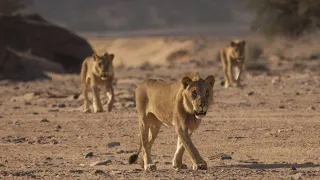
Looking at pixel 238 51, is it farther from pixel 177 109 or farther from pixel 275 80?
pixel 177 109

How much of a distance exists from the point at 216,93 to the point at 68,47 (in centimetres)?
1224

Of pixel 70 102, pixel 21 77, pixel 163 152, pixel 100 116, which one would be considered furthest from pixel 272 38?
pixel 163 152

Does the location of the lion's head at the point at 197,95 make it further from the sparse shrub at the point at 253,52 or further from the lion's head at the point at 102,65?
the sparse shrub at the point at 253,52

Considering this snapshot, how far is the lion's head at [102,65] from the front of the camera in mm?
20297

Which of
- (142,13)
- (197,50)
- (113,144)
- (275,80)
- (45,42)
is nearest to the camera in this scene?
(113,144)

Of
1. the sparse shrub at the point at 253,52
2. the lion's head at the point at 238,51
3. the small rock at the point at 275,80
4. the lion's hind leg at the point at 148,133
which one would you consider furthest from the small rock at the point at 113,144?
the sparse shrub at the point at 253,52

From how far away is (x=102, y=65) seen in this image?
20.4 metres

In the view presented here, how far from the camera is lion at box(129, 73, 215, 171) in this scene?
Answer: 1087 cm

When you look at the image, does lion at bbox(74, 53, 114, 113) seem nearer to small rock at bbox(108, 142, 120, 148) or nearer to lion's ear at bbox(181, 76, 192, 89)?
small rock at bbox(108, 142, 120, 148)

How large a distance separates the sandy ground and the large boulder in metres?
9.64

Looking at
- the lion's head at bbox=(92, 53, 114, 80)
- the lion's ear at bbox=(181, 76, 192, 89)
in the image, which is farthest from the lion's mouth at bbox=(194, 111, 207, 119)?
the lion's head at bbox=(92, 53, 114, 80)

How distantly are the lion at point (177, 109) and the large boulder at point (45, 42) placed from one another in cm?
2388

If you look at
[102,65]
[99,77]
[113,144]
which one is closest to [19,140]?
[113,144]

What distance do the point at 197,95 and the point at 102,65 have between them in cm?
969
